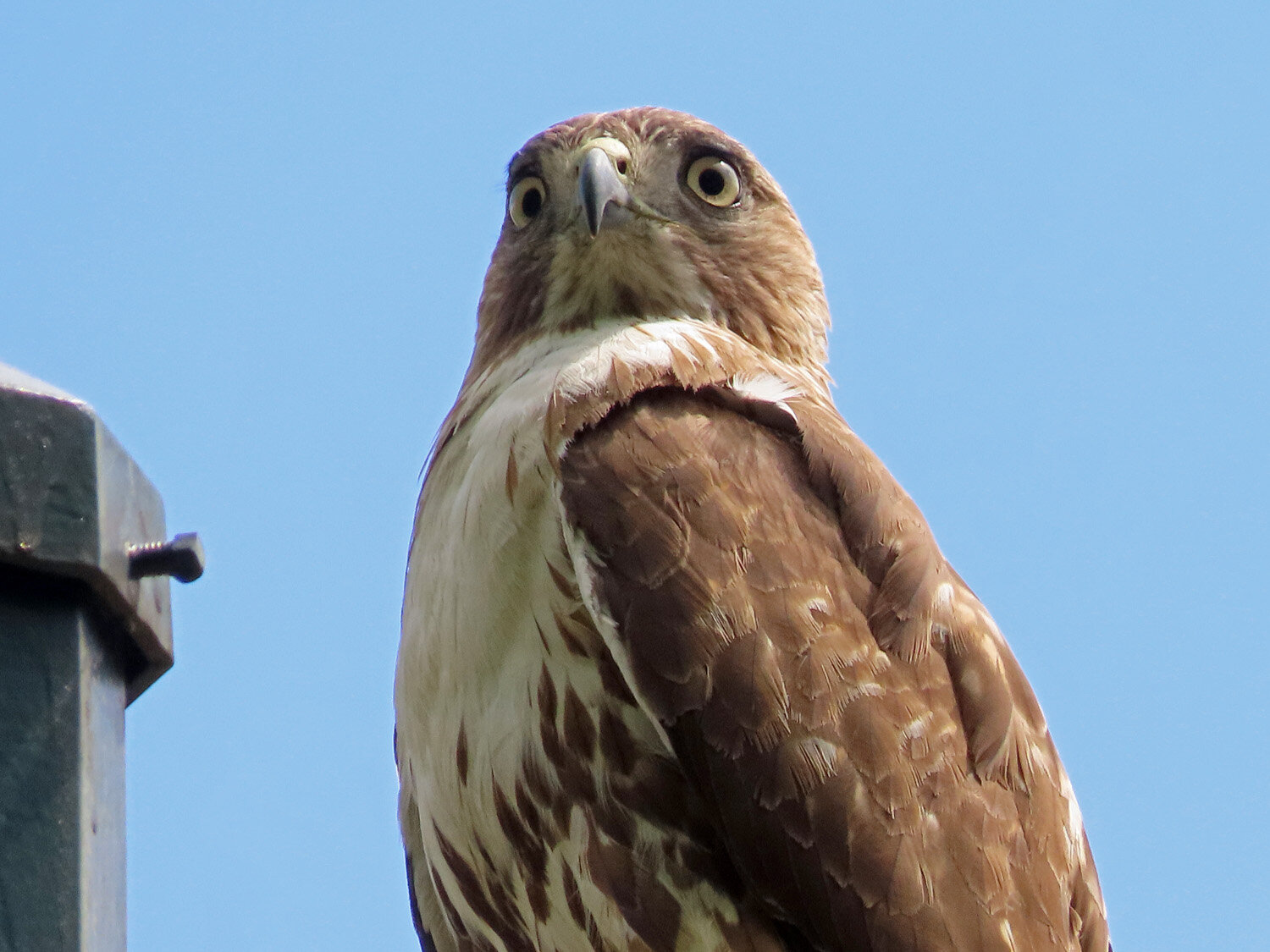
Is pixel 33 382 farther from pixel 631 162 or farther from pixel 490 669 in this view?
pixel 631 162

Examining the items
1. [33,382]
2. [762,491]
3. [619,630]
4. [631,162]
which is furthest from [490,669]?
[631,162]

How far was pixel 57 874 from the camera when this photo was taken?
6.97ft

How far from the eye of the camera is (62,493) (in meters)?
2.28

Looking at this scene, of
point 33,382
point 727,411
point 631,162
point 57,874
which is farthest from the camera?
point 631,162

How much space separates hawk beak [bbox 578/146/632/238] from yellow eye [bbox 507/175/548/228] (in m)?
0.32

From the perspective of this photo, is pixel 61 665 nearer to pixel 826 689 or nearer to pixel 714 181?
pixel 826 689

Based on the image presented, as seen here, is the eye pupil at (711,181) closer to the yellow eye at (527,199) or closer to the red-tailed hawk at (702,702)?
the yellow eye at (527,199)

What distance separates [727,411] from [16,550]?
5.94 feet

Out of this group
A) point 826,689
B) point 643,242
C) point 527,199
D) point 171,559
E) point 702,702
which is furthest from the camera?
point 527,199

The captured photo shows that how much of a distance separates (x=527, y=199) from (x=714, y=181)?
574 mm

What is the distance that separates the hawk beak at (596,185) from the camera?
4.19 m

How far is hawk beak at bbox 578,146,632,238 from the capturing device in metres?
4.19

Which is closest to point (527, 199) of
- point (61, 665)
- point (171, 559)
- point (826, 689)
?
point (826, 689)

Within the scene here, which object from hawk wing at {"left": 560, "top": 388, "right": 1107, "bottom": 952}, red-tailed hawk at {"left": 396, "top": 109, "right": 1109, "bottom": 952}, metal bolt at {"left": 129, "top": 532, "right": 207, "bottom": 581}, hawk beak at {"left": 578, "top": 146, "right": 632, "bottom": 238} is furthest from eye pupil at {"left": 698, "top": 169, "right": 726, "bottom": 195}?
metal bolt at {"left": 129, "top": 532, "right": 207, "bottom": 581}
